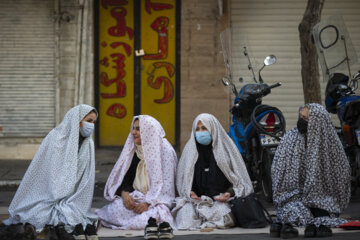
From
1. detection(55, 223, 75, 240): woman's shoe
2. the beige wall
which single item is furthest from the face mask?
the beige wall

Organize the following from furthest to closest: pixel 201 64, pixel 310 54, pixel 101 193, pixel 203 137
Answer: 1. pixel 201 64
2. pixel 310 54
3. pixel 101 193
4. pixel 203 137

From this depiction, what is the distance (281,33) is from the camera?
11164 mm

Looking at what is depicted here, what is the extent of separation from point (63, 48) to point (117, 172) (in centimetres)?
513

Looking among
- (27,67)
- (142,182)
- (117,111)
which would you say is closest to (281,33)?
(117,111)

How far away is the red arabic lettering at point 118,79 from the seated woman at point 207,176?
16.5 feet

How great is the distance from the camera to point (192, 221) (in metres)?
6.17

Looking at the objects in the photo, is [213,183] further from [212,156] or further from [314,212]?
[314,212]

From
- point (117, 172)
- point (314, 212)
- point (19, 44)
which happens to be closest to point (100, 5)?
point (19, 44)

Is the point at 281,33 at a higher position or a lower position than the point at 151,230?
higher

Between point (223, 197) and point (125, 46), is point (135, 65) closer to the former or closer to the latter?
point (125, 46)

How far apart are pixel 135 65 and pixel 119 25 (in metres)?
0.67

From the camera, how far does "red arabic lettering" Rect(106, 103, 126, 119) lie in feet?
37.4

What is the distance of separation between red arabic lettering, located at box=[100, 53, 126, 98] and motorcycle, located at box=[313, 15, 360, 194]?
4126 millimetres

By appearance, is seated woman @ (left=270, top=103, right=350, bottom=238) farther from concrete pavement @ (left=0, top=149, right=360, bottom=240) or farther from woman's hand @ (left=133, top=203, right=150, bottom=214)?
woman's hand @ (left=133, top=203, right=150, bottom=214)
